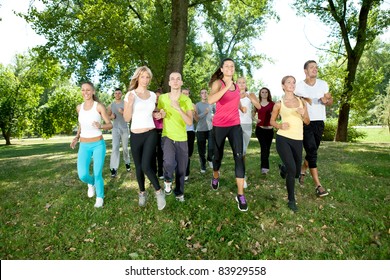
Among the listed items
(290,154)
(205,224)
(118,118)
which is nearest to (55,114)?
(118,118)

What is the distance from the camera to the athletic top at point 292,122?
5.54 metres

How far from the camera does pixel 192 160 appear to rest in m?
10.8

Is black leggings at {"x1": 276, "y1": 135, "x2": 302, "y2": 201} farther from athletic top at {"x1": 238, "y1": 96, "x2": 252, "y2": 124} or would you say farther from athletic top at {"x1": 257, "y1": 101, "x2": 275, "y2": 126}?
athletic top at {"x1": 257, "y1": 101, "x2": 275, "y2": 126}

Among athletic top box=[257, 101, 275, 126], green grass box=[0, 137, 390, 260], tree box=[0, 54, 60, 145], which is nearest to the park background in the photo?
green grass box=[0, 137, 390, 260]

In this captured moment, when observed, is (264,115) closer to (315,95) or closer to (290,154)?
(315,95)

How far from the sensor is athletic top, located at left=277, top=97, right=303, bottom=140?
18.2ft

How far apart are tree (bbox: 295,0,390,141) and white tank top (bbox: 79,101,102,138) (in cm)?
1810

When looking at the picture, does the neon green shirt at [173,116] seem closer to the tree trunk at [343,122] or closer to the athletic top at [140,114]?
the athletic top at [140,114]

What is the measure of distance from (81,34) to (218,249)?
49.0ft

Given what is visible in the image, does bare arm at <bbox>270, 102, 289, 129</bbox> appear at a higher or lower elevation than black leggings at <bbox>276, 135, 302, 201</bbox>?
higher

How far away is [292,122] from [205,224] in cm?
264

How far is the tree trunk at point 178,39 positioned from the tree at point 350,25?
12112 mm

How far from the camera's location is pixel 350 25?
19.1m
